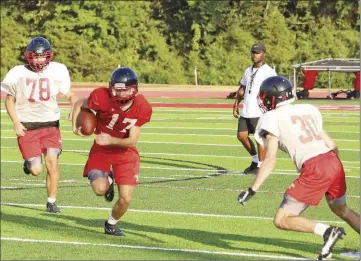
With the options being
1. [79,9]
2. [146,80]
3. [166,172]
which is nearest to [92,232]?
[166,172]

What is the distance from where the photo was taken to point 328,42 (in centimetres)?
5100

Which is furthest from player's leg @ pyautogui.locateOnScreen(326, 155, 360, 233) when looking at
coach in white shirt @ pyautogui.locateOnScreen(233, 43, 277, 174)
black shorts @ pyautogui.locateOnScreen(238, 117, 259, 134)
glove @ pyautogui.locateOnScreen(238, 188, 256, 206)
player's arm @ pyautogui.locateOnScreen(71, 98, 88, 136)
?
black shorts @ pyautogui.locateOnScreen(238, 117, 259, 134)

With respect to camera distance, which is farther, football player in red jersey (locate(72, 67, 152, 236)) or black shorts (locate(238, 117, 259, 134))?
black shorts (locate(238, 117, 259, 134))

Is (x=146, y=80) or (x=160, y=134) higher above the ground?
(x=160, y=134)

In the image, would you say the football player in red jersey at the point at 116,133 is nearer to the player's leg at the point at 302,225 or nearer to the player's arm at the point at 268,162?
the player's arm at the point at 268,162

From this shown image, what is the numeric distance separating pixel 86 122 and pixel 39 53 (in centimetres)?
221

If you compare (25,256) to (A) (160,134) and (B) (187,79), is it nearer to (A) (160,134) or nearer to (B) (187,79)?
(A) (160,134)

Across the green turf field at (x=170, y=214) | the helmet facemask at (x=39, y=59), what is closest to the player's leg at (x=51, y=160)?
the green turf field at (x=170, y=214)

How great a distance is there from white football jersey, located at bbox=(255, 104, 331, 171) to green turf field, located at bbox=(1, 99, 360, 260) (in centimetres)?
94

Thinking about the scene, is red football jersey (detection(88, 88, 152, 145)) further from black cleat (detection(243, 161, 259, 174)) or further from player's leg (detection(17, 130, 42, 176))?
black cleat (detection(243, 161, 259, 174))

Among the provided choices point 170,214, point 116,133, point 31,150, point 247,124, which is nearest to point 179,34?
point 247,124

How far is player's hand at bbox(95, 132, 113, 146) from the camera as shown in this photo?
377 inches

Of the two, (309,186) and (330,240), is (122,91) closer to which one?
(309,186)

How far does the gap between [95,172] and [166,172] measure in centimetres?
591
